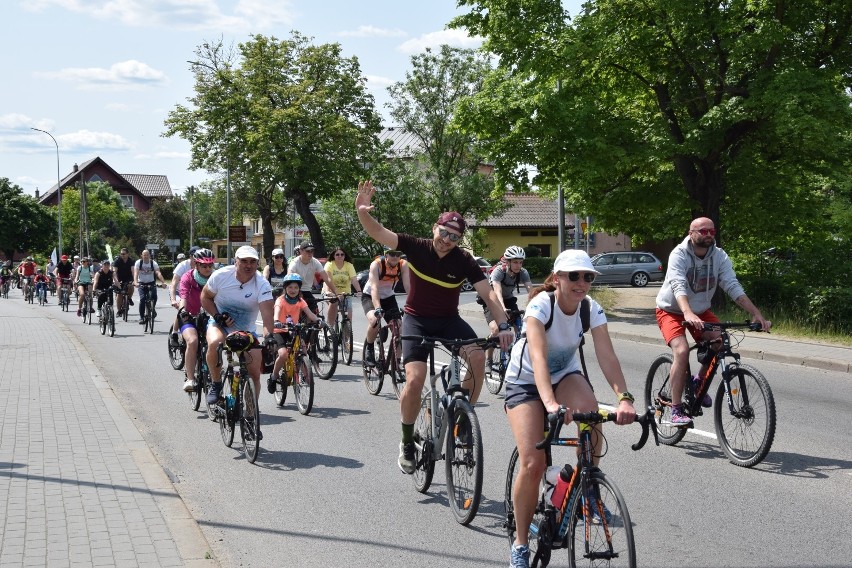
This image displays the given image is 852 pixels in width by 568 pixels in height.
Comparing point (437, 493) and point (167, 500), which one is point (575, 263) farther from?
point (167, 500)

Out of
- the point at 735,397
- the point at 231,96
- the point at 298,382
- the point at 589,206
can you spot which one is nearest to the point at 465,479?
the point at 735,397

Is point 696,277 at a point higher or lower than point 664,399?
higher

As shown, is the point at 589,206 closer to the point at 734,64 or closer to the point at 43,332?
the point at 734,64

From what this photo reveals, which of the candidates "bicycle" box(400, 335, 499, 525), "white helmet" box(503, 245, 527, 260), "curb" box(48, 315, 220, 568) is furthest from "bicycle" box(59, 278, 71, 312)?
"bicycle" box(400, 335, 499, 525)

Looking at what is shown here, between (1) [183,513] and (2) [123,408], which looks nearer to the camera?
(1) [183,513]

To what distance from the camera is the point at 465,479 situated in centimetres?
577

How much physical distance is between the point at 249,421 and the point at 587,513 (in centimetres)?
424

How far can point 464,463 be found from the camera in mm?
5773

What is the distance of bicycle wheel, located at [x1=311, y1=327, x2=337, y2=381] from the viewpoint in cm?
1268

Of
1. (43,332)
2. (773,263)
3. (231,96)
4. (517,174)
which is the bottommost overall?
(43,332)

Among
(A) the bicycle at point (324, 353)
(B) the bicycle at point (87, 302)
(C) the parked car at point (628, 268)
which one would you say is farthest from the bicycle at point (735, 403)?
(C) the parked car at point (628, 268)

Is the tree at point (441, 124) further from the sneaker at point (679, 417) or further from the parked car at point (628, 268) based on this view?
the sneaker at point (679, 417)

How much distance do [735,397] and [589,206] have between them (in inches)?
734

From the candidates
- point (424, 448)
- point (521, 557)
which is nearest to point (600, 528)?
point (521, 557)
